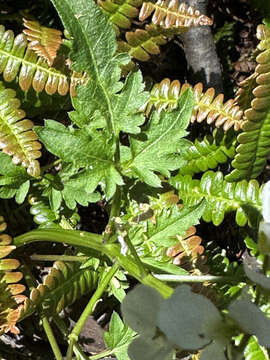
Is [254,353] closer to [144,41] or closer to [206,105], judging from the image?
[206,105]

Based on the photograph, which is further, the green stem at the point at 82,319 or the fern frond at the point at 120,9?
the fern frond at the point at 120,9

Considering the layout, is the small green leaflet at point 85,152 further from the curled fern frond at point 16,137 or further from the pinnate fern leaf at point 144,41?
the pinnate fern leaf at point 144,41

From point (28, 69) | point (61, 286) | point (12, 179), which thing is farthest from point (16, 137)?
point (61, 286)

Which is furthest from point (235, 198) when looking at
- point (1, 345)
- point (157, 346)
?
point (157, 346)

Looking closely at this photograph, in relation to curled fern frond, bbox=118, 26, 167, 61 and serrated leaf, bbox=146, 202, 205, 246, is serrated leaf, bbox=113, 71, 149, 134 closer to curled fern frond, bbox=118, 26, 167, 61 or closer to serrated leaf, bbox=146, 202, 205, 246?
serrated leaf, bbox=146, 202, 205, 246

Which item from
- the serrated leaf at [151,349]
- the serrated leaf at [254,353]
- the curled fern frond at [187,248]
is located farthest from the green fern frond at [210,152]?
the serrated leaf at [151,349]

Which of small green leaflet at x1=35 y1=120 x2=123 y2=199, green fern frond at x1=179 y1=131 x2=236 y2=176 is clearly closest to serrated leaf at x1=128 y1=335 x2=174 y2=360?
small green leaflet at x1=35 y1=120 x2=123 y2=199

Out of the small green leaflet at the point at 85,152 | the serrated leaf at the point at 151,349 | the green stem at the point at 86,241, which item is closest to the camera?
the serrated leaf at the point at 151,349
